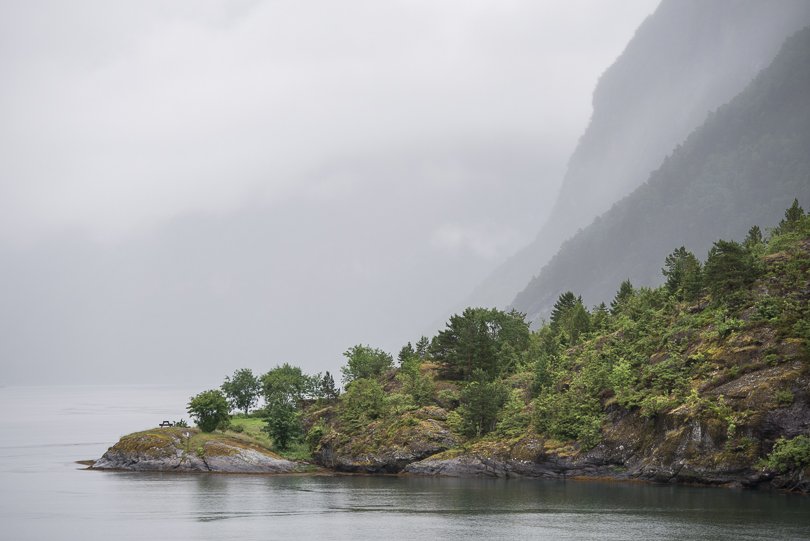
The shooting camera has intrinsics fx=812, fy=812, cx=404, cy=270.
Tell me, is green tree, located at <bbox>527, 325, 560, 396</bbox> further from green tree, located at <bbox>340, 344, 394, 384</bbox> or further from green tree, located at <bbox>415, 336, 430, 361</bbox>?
green tree, located at <bbox>340, 344, 394, 384</bbox>

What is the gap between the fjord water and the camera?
75500 millimetres

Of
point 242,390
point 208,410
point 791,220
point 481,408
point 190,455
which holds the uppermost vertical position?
point 791,220

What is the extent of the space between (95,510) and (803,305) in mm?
90281

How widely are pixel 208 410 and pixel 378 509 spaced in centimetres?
4872

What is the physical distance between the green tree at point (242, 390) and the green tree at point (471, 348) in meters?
46.8

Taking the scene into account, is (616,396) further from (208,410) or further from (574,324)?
(208,410)

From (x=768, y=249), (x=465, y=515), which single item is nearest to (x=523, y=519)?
(x=465, y=515)

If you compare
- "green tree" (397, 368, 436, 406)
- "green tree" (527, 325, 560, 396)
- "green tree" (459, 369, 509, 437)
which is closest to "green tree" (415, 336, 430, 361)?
"green tree" (397, 368, 436, 406)

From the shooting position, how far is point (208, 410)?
130 metres

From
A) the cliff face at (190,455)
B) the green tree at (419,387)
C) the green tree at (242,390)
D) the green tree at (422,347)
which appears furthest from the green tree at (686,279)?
the green tree at (242,390)

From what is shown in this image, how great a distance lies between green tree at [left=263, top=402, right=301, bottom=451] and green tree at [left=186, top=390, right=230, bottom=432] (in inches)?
309

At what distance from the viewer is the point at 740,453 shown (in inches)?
3782

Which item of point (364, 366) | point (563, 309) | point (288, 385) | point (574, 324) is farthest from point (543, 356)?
point (288, 385)

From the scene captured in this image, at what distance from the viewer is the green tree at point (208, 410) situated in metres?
130
